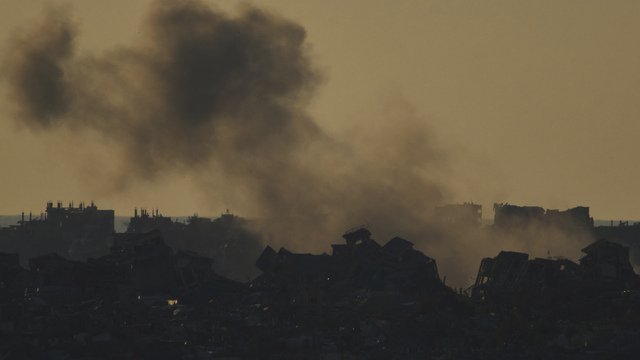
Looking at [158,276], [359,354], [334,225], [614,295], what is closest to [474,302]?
[614,295]

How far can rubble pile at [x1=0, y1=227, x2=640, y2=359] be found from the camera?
212ft

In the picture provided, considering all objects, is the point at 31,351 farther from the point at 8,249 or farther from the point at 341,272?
the point at 8,249

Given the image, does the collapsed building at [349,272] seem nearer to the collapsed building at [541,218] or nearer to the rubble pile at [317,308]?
the rubble pile at [317,308]

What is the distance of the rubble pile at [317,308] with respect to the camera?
64688 millimetres

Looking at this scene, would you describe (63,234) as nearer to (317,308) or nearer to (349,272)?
(349,272)

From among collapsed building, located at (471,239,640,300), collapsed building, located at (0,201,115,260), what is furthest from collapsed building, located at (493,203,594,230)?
collapsed building, located at (471,239,640,300)

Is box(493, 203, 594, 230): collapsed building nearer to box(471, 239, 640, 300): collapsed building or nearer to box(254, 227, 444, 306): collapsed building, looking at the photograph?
box(254, 227, 444, 306): collapsed building

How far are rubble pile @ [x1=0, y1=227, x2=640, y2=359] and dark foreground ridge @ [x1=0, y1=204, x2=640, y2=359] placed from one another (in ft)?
0.32

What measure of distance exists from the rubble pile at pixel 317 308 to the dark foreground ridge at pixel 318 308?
10cm

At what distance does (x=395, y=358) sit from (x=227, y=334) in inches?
365

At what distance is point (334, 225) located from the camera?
15588cm

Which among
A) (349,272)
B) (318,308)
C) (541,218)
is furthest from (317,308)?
(541,218)

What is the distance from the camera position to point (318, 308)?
80625 millimetres

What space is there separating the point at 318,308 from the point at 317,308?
0.09 m
